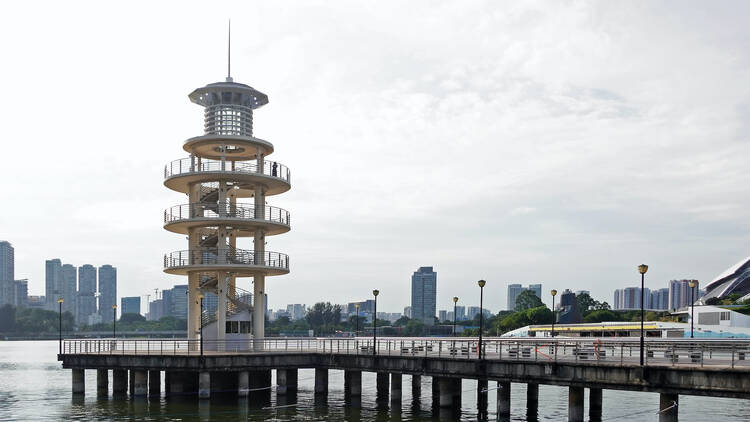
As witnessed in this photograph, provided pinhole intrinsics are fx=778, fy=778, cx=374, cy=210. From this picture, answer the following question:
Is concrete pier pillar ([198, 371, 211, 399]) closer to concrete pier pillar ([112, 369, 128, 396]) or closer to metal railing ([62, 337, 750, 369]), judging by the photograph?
metal railing ([62, 337, 750, 369])

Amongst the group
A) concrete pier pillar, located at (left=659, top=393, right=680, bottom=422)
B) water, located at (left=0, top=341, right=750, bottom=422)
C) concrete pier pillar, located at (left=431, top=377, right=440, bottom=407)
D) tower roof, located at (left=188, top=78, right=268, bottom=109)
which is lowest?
water, located at (left=0, top=341, right=750, bottom=422)

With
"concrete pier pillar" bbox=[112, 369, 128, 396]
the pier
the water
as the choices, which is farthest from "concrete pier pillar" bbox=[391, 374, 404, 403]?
"concrete pier pillar" bbox=[112, 369, 128, 396]

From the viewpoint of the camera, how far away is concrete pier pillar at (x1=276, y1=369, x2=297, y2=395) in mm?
62719

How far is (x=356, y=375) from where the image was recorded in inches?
2399

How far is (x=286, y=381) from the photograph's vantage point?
6353cm

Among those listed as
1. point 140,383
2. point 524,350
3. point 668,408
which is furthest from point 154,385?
point 668,408

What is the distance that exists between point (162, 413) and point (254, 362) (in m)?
7.71

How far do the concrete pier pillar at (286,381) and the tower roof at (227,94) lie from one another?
23075 millimetres

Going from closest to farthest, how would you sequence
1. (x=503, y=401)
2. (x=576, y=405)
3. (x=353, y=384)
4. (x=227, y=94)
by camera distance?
(x=576, y=405) → (x=503, y=401) → (x=353, y=384) → (x=227, y=94)

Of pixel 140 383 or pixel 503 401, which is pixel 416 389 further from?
pixel 140 383

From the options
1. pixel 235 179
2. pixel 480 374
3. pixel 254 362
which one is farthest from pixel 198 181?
pixel 480 374

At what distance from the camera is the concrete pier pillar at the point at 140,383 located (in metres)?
60.9

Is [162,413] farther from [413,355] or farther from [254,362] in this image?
[413,355]

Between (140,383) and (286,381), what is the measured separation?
11.4 m
